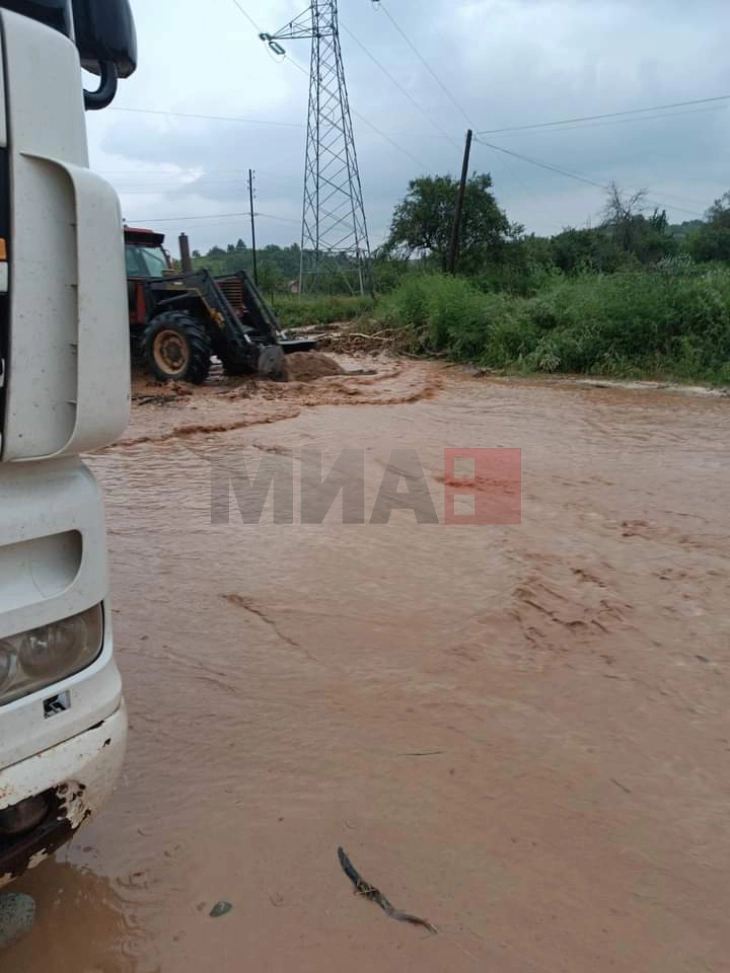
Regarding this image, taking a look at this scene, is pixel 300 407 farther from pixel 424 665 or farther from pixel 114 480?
pixel 424 665

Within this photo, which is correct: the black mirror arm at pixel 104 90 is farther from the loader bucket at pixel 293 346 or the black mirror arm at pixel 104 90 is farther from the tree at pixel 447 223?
the tree at pixel 447 223

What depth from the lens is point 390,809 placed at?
92.4 inches

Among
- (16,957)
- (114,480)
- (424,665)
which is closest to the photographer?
(16,957)

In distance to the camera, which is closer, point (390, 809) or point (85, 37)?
point (85, 37)

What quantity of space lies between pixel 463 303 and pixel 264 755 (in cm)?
1544

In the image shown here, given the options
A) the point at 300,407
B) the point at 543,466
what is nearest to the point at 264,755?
the point at 543,466

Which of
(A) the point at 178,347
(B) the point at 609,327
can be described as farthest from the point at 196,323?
(B) the point at 609,327

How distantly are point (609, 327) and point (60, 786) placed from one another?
1398 cm

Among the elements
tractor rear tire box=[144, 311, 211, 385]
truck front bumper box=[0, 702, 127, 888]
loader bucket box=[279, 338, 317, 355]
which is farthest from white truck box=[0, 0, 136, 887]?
loader bucket box=[279, 338, 317, 355]

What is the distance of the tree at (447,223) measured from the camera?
32.2 metres

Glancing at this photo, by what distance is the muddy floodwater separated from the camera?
1899mm

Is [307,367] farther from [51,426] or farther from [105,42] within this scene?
[51,426]

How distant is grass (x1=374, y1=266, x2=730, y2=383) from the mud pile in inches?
162

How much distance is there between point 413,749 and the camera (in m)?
2.66
